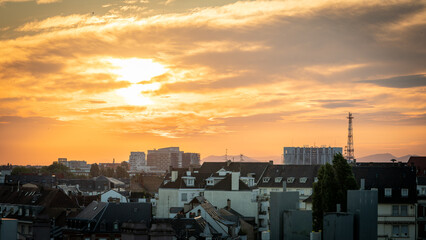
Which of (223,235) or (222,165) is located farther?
(222,165)

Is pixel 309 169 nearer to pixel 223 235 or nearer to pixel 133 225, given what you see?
pixel 223 235

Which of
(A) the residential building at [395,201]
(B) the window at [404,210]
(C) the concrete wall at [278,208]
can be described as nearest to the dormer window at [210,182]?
(A) the residential building at [395,201]

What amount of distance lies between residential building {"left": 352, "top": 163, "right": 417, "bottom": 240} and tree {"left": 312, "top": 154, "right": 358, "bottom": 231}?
1259cm

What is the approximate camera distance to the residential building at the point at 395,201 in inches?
3095

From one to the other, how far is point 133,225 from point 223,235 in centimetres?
4515

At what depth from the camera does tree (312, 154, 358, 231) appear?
6512 centimetres

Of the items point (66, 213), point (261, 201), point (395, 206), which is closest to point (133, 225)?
point (395, 206)

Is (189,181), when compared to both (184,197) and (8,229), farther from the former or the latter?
(8,229)

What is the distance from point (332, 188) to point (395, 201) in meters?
17.7

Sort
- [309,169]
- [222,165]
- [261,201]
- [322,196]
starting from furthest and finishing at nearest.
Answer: [222,165], [309,169], [261,201], [322,196]

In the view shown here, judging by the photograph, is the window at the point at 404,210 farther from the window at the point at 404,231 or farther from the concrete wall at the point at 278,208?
the concrete wall at the point at 278,208

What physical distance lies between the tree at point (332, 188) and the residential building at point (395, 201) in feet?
41.3

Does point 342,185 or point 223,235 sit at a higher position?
point 342,185

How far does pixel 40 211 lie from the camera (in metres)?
95.1
